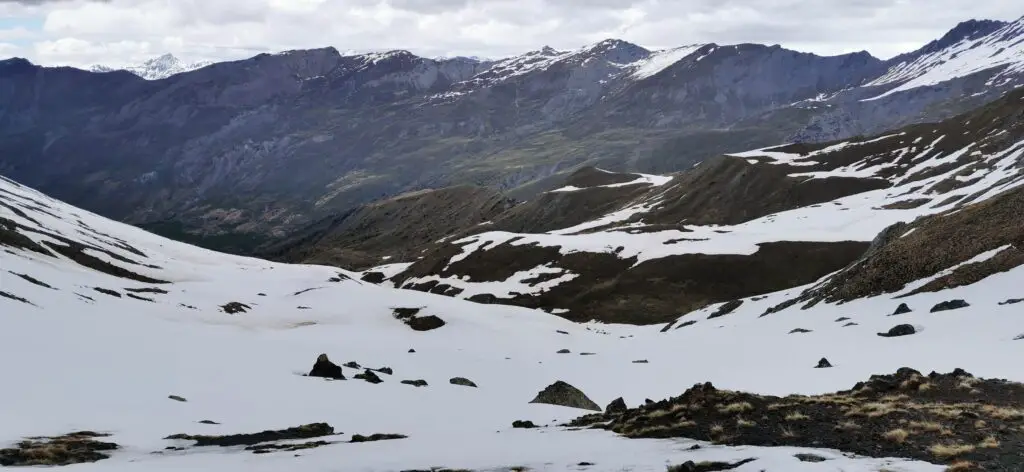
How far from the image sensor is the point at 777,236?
4697 inches

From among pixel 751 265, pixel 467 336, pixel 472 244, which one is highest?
pixel 472 244

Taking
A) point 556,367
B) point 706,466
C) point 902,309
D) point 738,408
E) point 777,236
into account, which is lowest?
point 706,466

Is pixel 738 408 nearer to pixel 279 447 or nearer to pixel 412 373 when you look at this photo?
pixel 279 447

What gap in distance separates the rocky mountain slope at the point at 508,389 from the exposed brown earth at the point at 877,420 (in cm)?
8

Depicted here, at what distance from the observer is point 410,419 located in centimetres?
2888

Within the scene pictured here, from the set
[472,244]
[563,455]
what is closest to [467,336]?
[563,455]

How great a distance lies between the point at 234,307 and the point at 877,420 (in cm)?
7232

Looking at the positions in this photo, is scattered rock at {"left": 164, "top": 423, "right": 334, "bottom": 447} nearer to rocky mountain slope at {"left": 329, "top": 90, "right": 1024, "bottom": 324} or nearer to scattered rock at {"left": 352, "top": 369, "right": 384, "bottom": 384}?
scattered rock at {"left": 352, "top": 369, "right": 384, "bottom": 384}

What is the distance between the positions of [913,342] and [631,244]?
98.3 m

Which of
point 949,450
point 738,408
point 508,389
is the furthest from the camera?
point 508,389

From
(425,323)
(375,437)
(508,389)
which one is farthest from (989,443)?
A: (425,323)

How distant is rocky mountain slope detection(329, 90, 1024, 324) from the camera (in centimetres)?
6078

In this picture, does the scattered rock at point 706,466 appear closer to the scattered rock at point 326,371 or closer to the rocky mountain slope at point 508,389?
the rocky mountain slope at point 508,389

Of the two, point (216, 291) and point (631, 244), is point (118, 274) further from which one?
point (631, 244)
